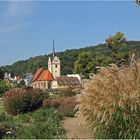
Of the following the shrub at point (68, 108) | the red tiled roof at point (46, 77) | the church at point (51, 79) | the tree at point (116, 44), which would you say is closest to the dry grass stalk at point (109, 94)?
the shrub at point (68, 108)

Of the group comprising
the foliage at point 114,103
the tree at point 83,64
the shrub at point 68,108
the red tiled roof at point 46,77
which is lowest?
the shrub at point 68,108

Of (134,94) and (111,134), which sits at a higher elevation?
(134,94)

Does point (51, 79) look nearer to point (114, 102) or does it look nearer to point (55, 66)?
point (55, 66)

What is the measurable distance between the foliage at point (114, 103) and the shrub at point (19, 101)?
1081cm

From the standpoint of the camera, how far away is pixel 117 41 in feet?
175

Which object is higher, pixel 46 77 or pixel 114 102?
pixel 46 77

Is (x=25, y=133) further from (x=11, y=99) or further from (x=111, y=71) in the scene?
(x=11, y=99)

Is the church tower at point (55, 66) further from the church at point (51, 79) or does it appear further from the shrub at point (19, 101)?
the shrub at point (19, 101)

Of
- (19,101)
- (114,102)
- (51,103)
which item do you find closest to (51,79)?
(51,103)

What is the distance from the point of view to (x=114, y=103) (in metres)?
10.4

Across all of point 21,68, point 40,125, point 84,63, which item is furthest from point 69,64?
point 40,125

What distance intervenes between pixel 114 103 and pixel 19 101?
1210 centimetres

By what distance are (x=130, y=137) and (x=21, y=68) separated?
181702 mm

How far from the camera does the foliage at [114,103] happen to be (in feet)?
33.6
